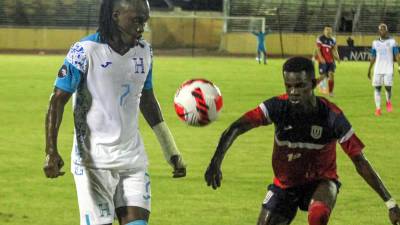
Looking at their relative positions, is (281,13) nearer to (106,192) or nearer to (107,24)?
(107,24)

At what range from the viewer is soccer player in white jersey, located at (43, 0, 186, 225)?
20.3 feet

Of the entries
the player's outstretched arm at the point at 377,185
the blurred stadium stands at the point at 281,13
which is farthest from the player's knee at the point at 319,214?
the blurred stadium stands at the point at 281,13

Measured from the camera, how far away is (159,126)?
22.9 feet

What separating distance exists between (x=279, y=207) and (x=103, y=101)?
181 centimetres

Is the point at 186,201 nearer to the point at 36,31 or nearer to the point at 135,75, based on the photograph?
the point at 135,75

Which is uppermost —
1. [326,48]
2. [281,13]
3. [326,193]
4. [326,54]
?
[326,193]

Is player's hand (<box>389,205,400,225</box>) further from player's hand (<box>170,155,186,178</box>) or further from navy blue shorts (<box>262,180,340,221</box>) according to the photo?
player's hand (<box>170,155,186,178</box>)

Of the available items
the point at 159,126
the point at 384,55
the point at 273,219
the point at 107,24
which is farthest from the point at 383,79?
the point at 107,24

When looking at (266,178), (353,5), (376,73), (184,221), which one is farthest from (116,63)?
(353,5)

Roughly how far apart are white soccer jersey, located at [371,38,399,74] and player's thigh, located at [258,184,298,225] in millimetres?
17822

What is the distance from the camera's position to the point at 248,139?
17625 millimetres

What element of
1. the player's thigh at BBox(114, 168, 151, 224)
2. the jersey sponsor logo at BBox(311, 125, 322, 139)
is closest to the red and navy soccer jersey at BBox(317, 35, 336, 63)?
the jersey sponsor logo at BBox(311, 125, 322, 139)

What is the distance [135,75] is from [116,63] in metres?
0.18

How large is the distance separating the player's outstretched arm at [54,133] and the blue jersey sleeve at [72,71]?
0.05 meters
